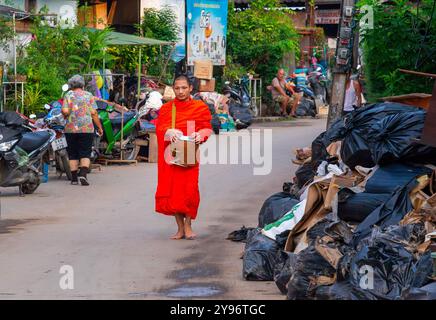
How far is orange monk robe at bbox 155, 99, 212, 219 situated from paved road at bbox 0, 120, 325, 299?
1.21ft

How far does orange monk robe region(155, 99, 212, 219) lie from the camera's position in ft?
37.8

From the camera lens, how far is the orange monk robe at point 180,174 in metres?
11.5

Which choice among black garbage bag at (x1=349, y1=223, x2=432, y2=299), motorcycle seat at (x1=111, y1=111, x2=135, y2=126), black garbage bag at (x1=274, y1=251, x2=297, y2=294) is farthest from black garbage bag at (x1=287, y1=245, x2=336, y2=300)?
motorcycle seat at (x1=111, y1=111, x2=135, y2=126)

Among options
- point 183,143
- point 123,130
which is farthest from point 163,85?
point 183,143

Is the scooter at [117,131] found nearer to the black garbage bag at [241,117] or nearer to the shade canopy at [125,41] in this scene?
the shade canopy at [125,41]

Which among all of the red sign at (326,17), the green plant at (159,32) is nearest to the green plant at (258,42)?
the green plant at (159,32)

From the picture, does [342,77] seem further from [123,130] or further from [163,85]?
[163,85]

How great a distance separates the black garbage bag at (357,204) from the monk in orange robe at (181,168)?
8.36 feet

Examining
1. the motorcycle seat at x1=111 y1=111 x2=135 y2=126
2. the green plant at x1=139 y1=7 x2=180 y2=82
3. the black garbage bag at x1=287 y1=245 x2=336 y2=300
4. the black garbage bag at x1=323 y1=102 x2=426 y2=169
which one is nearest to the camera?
the black garbage bag at x1=287 y1=245 x2=336 y2=300

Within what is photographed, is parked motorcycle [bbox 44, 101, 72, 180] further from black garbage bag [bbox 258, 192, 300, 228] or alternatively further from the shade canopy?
the shade canopy

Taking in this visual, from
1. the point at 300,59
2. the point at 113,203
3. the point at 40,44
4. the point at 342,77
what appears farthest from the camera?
the point at 300,59

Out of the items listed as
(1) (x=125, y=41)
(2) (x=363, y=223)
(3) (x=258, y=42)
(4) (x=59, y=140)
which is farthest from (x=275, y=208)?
(3) (x=258, y=42)

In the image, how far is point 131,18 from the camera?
32812 mm
